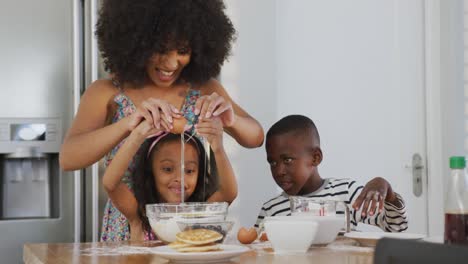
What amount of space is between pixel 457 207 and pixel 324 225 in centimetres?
43

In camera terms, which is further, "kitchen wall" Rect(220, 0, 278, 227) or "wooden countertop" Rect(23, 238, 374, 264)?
"kitchen wall" Rect(220, 0, 278, 227)

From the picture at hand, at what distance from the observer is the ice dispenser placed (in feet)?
9.58

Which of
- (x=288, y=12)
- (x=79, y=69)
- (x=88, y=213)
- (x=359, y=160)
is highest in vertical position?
(x=288, y=12)

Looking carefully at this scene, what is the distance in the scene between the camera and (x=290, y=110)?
12.5ft

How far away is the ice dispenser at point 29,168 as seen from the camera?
9.58ft

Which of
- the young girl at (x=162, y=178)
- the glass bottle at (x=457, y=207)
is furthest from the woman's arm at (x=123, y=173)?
the glass bottle at (x=457, y=207)

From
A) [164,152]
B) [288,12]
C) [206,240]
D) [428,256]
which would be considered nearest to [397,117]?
[288,12]

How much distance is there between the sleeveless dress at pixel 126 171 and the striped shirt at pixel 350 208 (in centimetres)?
44

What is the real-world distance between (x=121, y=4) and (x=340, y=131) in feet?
5.29

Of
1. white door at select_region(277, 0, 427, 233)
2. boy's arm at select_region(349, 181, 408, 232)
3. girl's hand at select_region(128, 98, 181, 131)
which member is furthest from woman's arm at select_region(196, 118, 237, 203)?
white door at select_region(277, 0, 427, 233)

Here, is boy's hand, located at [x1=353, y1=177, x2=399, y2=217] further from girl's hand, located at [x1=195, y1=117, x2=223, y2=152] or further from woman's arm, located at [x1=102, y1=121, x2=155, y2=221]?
woman's arm, located at [x1=102, y1=121, x2=155, y2=221]

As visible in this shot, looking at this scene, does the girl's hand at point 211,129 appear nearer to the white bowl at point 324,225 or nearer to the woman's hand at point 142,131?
the woman's hand at point 142,131

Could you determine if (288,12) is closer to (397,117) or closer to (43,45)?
(397,117)

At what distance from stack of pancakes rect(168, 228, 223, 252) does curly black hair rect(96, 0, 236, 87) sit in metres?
1.03
